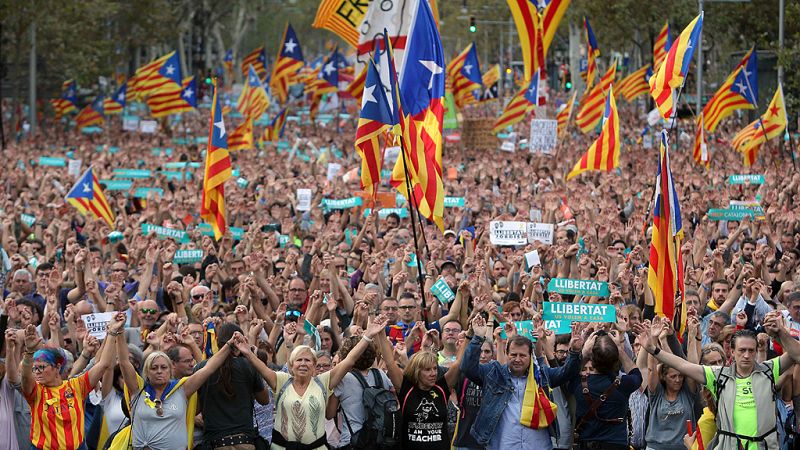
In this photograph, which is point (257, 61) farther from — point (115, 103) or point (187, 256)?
point (187, 256)

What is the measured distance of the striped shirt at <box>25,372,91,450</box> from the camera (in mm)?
8617

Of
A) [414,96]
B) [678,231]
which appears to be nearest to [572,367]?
[678,231]

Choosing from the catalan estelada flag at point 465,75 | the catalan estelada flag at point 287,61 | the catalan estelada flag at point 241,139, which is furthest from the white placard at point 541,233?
the catalan estelada flag at point 287,61

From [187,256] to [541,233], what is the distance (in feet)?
11.2

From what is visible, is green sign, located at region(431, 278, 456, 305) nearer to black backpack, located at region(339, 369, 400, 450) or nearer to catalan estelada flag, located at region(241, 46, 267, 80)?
black backpack, located at region(339, 369, 400, 450)

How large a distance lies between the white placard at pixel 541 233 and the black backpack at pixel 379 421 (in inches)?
253

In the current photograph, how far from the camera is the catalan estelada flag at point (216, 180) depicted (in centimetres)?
1639

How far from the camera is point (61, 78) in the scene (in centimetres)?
4934

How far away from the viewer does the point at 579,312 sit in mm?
9867

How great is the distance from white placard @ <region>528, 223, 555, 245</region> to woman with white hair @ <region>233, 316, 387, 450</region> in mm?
6472

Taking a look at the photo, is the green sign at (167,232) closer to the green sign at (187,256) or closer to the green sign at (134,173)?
the green sign at (187,256)

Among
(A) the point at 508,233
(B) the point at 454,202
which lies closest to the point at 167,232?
(A) the point at 508,233

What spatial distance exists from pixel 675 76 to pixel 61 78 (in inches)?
1432

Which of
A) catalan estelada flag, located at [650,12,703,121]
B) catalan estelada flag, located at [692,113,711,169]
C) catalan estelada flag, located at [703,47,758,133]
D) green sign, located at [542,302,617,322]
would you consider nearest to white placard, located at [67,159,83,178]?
catalan estelada flag, located at [692,113,711,169]
